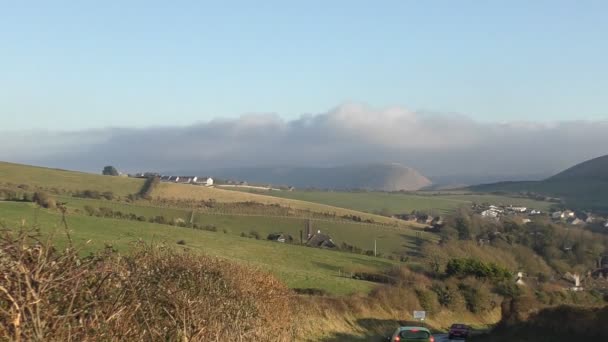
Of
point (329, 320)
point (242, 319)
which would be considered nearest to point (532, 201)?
point (329, 320)

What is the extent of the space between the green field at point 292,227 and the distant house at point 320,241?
1.21m

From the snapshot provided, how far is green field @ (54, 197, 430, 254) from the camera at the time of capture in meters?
77.8

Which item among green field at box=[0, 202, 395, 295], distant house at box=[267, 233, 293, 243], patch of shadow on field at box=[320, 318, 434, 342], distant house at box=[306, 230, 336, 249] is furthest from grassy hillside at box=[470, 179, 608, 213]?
patch of shadow on field at box=[320, 318, 434, 342]

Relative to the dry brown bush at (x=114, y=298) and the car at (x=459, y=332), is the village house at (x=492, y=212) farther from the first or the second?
the dry brown bush at (x=114, y=298)

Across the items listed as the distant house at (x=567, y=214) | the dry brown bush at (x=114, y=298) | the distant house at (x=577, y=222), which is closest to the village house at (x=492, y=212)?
the distant house at (x=567, y=214)

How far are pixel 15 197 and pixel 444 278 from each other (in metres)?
38.9

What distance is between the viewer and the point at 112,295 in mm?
8609

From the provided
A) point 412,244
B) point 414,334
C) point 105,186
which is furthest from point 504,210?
point 414,334

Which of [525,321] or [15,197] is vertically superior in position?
[15,197]

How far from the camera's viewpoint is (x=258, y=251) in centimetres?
6438

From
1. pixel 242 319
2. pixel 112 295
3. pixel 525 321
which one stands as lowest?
pixel 525 321

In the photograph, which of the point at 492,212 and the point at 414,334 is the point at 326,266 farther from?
the point at 492,212

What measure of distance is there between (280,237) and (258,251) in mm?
15308

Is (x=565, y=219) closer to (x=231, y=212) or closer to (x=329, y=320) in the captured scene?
(x=231, y=212)
